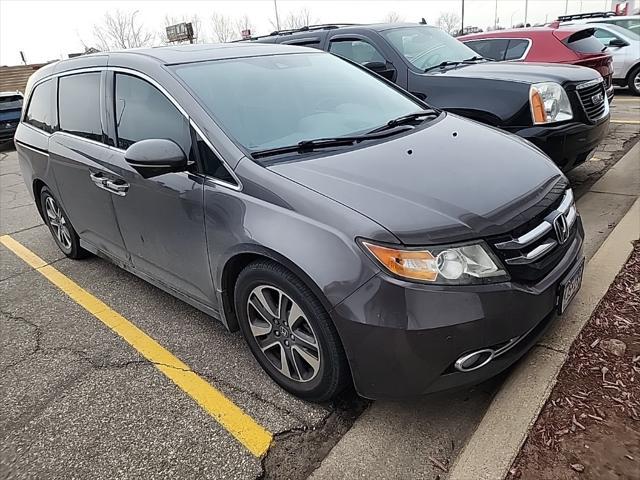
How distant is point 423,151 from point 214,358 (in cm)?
163

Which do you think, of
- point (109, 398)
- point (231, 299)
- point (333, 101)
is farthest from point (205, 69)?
point (109, 398)

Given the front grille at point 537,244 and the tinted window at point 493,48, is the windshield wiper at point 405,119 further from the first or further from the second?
the tinted window at point 493,48

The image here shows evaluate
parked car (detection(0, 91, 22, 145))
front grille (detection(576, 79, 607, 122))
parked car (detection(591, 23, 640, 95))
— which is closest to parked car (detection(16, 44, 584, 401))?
front grille (detection(576, 79, 607, 122))

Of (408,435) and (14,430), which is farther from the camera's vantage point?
(14,430)

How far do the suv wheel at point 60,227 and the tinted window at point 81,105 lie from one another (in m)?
0.80

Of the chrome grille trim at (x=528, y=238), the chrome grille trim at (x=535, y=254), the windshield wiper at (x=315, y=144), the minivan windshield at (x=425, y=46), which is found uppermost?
the minivan windshield at (x=425, y=46)

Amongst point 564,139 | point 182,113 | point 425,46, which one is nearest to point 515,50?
point 425,46

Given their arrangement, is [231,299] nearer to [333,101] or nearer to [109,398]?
[109,398]

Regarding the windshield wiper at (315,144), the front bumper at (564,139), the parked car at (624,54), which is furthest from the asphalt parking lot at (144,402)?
the parked car at (624,54)

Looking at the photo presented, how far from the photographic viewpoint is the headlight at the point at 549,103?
4301 millimetres

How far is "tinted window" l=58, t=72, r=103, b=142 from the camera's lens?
11.4 ft

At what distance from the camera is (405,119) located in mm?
3107

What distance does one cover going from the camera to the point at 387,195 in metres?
2.17

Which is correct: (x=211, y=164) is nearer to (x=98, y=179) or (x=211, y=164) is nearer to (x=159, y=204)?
(x=159, y=204)
